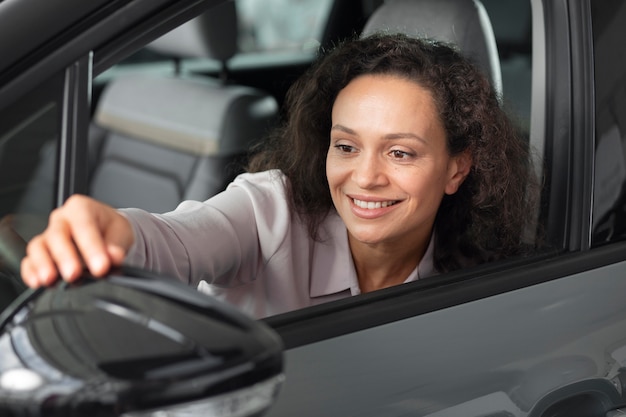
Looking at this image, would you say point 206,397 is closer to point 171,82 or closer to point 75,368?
point 75,368

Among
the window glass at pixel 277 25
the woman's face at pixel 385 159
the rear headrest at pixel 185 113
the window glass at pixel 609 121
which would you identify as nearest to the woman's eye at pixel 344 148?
the woman's face at pixel 385 159

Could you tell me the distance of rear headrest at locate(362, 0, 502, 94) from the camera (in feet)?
7.29

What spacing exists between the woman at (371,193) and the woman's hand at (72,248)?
2.03 ft

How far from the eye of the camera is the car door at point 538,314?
1267 mm

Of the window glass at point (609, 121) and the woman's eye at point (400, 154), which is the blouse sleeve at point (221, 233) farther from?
the window glass at point (609, 121)

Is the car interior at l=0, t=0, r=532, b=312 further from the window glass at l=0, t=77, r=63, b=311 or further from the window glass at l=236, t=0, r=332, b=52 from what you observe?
the window glass at l=0, t=77, r=63, b=311

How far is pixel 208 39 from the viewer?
3.22 metres

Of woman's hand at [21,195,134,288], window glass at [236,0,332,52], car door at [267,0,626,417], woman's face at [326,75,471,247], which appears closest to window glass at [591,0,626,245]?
car door at [267,0,626,417]

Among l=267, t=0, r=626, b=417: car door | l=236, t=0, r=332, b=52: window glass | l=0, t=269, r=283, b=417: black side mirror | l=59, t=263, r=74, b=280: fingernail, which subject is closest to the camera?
l=0, t=269, r=283, b=417: black side mirror

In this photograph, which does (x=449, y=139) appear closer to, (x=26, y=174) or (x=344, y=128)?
(x=344, y=128)

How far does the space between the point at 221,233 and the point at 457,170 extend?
552mm

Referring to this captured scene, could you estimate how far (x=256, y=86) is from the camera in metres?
4.13

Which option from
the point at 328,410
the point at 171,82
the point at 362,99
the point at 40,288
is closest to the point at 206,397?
the point at 40,288

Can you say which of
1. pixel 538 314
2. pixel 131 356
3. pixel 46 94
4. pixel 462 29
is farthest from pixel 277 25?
pixel 131 356
